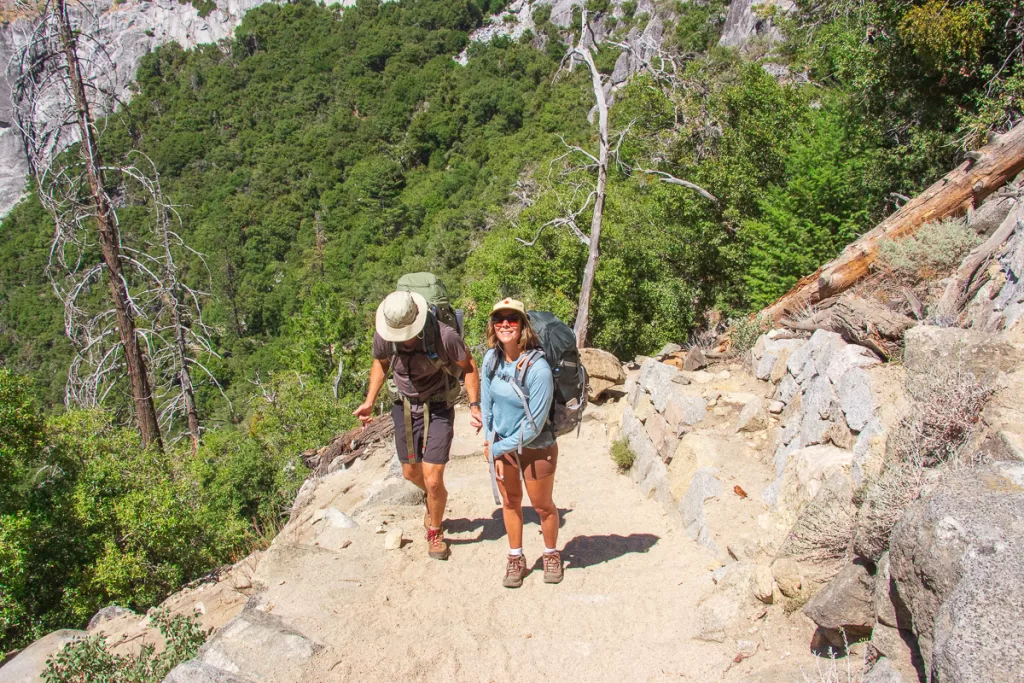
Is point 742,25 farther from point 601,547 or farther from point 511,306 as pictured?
point 511,306

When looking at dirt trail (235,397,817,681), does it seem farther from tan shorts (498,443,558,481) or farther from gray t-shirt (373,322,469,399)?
gray t-shirt (373,322,469,399)

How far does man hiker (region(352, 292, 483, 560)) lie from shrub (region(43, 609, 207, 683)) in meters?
1.73

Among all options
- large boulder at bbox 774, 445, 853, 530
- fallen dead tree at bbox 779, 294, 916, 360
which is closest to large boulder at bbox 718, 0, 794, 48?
fallen dead tree at bbox 779, 294, 916, 360

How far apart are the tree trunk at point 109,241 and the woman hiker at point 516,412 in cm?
590

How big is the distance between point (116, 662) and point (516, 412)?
9.56 ft

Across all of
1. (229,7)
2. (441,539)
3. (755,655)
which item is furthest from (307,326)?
(229,7)

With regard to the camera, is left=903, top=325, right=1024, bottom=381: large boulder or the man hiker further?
the man hiker

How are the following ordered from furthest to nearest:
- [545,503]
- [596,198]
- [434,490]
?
[596,198]
[434,490]
[545,503]

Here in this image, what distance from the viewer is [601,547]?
511 cm

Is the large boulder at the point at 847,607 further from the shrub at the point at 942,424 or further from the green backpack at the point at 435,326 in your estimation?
the green backpack at the point at 435,326

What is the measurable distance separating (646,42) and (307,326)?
39.6ft

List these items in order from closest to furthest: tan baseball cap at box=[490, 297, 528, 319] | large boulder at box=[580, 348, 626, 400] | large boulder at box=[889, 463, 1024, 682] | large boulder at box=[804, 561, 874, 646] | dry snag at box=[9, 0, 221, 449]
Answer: large boulder at box=[889, 463, 1024, 682], large boulder at box=[804, 561, 874, 646], tan baseball cap at box=[490, 297, 528, 319], dry snag at box=[9, 0, 221, 449], large boulder at box=[580, 348, 626, 400]

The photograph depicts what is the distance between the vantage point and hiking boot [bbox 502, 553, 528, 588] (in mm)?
4363

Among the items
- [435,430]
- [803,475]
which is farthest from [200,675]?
[803,475]
